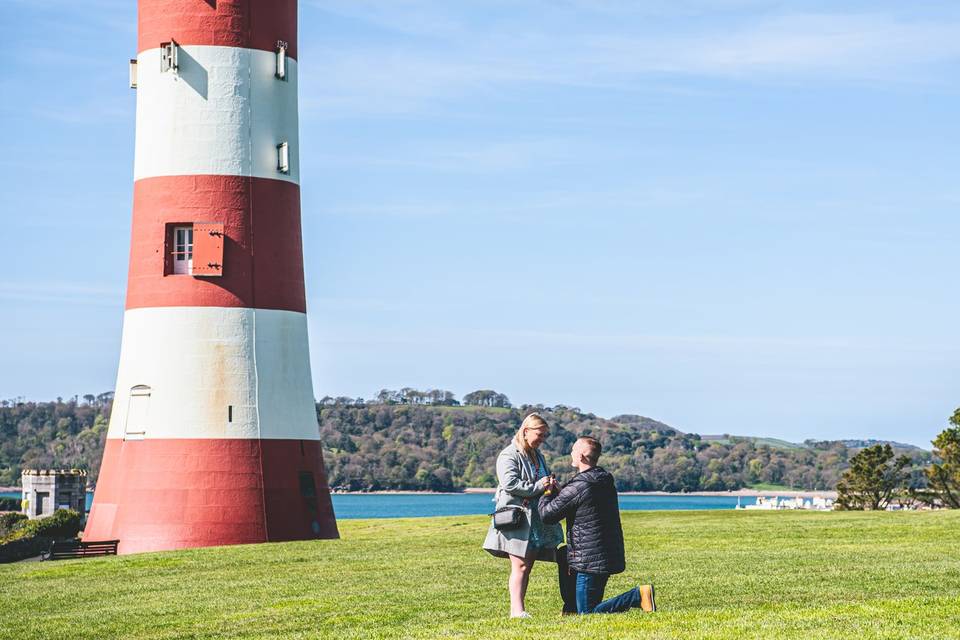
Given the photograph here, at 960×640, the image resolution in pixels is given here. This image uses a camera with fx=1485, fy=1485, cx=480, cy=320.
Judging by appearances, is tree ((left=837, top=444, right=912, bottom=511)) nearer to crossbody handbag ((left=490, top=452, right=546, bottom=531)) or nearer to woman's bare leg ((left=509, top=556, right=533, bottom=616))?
woman's bare leg ((left=509, top=556, right=533, bottom=616))

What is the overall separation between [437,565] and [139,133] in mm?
11717

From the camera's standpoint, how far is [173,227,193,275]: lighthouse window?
29.1m

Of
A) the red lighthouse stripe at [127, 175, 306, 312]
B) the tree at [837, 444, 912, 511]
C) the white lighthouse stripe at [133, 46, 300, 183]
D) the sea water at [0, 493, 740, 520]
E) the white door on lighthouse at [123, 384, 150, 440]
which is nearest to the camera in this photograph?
the white door on lighthouse at [123, 384, 150, 440]

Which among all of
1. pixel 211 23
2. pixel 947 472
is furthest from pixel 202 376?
pixel 947 472

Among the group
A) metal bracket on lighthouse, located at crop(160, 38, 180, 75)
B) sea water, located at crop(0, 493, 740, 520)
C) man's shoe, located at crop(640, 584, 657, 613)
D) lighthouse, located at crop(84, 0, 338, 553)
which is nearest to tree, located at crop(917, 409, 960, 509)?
lighthouse, located at crop(84, 0, 338, 553)

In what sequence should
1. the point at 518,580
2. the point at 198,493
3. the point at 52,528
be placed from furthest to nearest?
1. the point at 52,528
2. the point at 198,493
3. the point at 518,580

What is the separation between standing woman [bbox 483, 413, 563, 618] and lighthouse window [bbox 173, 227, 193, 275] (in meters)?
16.1

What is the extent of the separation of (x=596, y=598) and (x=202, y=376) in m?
16.0

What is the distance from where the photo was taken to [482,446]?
189m

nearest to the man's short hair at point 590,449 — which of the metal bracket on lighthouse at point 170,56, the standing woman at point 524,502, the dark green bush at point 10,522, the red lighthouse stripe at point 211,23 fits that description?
the standing woman at point 524,502

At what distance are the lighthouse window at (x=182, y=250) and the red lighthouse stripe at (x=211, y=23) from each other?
147 inches

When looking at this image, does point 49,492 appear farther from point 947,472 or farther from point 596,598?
point 596,598

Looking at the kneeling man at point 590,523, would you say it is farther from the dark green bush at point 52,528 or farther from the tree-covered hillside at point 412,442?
the tree-covered hillside at point 412,442

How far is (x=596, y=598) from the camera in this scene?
14.1 m
